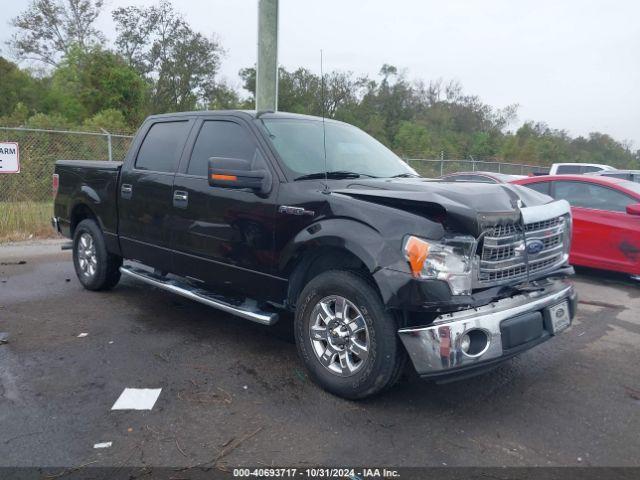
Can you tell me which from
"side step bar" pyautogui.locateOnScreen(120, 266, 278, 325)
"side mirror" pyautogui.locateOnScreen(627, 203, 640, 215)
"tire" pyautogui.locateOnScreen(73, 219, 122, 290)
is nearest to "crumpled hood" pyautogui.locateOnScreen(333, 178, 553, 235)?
"side step bar" pyautogui.locateOnScreen(120, 266, 278, 325)

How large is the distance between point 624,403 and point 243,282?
2939 mm

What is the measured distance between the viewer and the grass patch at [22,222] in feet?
33.5

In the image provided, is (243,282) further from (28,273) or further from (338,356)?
(28,273)

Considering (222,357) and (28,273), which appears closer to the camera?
(222,357)

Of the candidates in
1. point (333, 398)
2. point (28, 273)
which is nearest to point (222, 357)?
point (333, 398)

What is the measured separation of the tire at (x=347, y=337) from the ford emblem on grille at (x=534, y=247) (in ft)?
3.74

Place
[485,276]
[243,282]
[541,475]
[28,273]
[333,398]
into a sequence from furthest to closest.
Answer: [28,273], [243,282], [333,398], [485,276], [541,475]

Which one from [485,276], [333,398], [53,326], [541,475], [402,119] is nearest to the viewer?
[541,475]

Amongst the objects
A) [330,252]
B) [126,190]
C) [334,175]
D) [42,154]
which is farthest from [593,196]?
[42,154]

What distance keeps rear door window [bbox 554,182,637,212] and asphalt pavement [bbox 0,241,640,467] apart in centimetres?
248

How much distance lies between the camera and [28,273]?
7.59m

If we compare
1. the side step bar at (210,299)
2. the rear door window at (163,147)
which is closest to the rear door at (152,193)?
the rear door window at (163,147)

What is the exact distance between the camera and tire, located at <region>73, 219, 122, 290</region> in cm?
618

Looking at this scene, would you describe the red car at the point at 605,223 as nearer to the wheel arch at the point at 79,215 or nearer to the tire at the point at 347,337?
the tire at the point at 347,337
